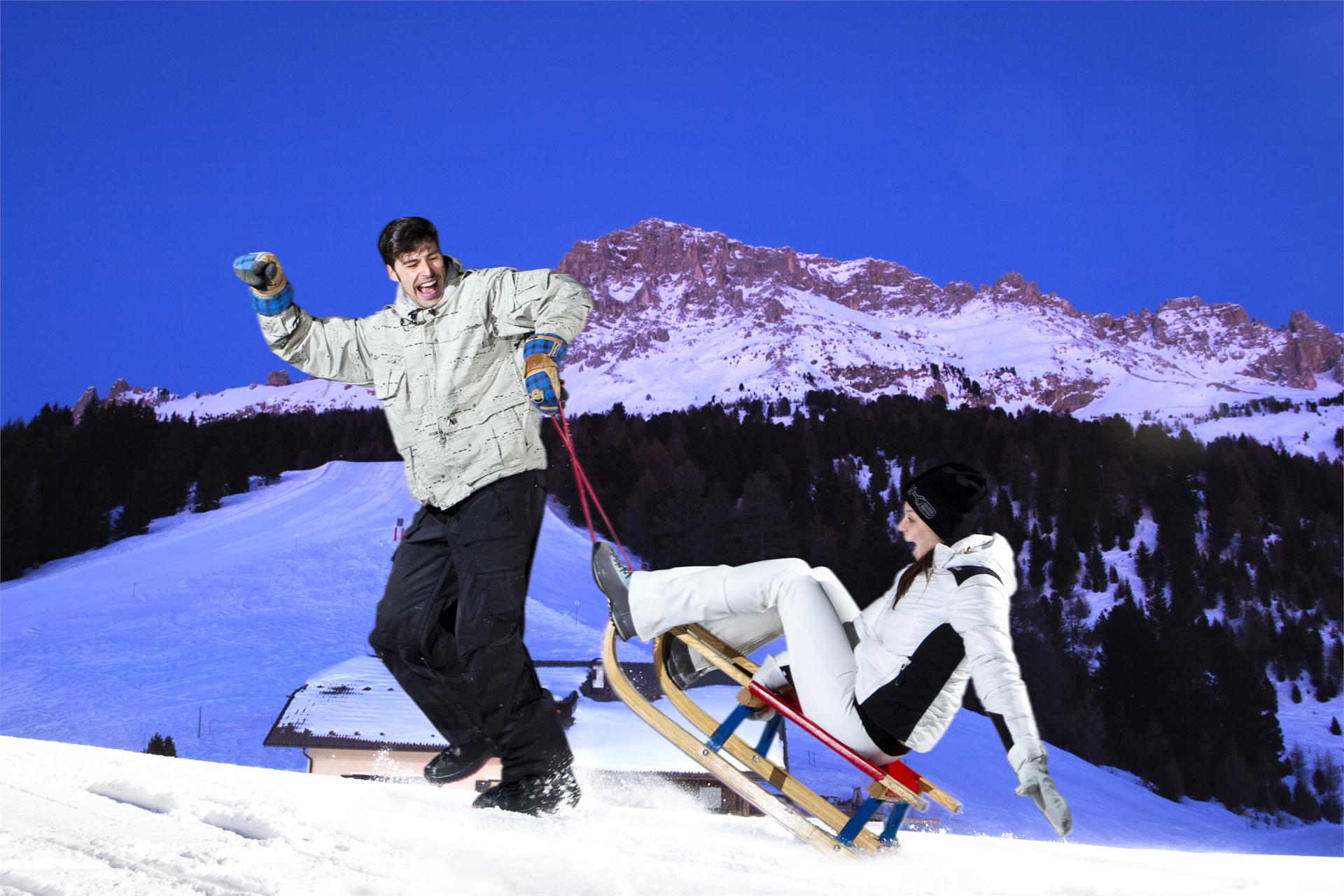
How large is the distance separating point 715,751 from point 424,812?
79cm

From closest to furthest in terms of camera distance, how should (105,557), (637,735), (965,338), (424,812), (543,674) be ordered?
(424,812) < (637,735) < (543,674) < (105,557) < (965,338)

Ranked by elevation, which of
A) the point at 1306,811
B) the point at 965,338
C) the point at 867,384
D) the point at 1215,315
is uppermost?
the point at 1215,315

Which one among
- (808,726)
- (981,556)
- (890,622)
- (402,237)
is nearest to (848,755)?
(808,726)

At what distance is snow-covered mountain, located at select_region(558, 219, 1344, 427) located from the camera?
262 feet

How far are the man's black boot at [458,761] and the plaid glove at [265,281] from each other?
141cm

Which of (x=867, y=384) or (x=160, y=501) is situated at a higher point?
(x=867, y=384)

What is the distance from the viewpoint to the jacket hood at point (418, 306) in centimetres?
302

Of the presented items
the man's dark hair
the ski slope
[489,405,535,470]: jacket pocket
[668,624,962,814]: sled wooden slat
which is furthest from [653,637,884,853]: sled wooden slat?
the ski slope

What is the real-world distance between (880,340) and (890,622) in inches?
4013

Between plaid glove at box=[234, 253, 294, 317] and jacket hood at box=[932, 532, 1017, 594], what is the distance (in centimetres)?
203

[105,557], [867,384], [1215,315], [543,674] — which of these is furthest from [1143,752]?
[1215,315]

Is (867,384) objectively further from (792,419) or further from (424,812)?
(424,812)

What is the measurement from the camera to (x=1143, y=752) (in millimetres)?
34125

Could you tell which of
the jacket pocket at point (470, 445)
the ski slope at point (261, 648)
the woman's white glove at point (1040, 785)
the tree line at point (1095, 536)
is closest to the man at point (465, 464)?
the jacket pocket at point (470, 445)
